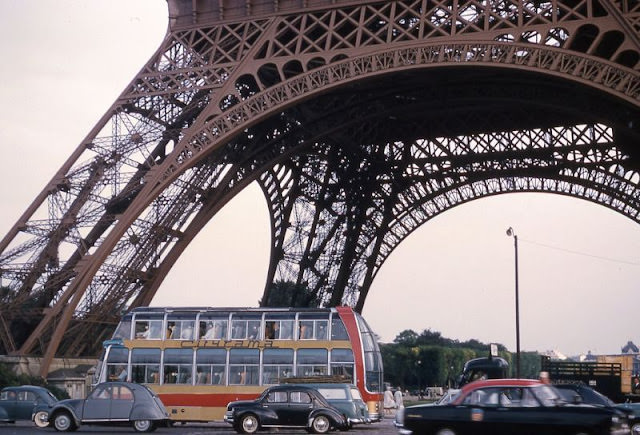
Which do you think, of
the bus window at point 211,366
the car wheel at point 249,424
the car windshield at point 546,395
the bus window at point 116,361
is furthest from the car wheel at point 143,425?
the car windshield at point 546,395

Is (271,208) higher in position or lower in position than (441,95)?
lower

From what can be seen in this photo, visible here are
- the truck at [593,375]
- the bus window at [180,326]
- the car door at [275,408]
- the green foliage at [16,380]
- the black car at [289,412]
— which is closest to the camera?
the black car at [289,412]

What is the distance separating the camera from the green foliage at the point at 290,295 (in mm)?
50303

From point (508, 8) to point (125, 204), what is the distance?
1607cm

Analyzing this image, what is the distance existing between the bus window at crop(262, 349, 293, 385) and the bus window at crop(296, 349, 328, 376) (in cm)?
30

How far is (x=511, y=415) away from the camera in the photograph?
56.1ft

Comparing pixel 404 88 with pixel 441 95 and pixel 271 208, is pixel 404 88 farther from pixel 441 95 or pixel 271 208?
pixel 271 208

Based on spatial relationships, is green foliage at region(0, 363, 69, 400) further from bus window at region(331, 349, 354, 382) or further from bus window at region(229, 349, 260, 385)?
bus window at region(331, 349, 354, 382)

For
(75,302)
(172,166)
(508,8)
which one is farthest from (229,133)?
(508,8)

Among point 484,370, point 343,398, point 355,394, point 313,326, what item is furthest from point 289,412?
point 484,370

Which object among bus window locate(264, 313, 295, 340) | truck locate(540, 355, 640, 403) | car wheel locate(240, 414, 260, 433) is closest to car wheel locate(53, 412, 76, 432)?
car wheel locate(240, 414, 260, 433)

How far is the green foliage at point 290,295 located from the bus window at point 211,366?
69.3ft

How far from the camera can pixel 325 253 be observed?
52062 millimetres

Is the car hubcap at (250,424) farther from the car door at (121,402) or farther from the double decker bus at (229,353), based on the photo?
the double decker bus at (229,353)
